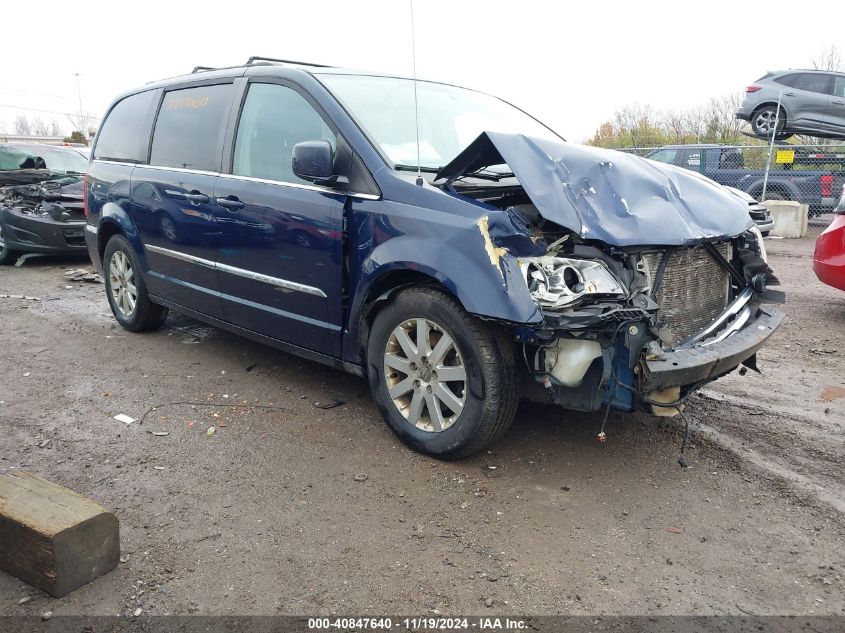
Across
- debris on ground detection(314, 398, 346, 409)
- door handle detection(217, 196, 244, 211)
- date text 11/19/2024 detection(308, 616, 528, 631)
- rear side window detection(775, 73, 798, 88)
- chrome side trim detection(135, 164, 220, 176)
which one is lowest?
debris on ground detection(314, 398, 346, 409)

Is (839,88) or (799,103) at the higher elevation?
(839,88)

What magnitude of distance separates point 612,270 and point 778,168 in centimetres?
1293

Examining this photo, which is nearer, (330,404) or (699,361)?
(699,361)

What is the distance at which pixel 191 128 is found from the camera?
4.95m

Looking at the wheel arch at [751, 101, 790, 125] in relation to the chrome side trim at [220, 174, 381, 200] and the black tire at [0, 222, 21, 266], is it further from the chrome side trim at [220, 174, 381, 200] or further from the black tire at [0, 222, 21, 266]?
the black tire at [0, 222, 21, 266]

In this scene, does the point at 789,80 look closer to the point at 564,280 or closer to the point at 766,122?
the point at 766,122

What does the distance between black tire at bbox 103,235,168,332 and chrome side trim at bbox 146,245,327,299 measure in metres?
0.48

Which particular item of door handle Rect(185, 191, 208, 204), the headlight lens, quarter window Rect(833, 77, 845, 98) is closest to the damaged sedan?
door handle Rect(185, 191, 208, 204)

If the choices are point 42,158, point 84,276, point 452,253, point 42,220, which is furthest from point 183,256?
point 42,158

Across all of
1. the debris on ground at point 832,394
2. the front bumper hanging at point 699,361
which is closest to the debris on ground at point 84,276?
the front bumper hanging at point 699,361

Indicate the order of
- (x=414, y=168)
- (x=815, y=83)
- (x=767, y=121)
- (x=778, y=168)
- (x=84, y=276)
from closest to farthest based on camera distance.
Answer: (x=414, y=168) < (x=84, y=276) < (x=778, y=168) < (x=815, y=83) < (x=767, y=121)

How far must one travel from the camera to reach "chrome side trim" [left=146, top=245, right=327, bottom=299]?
399cm

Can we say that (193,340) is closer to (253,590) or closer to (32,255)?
(253,590)

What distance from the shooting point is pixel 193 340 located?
5875 mm
